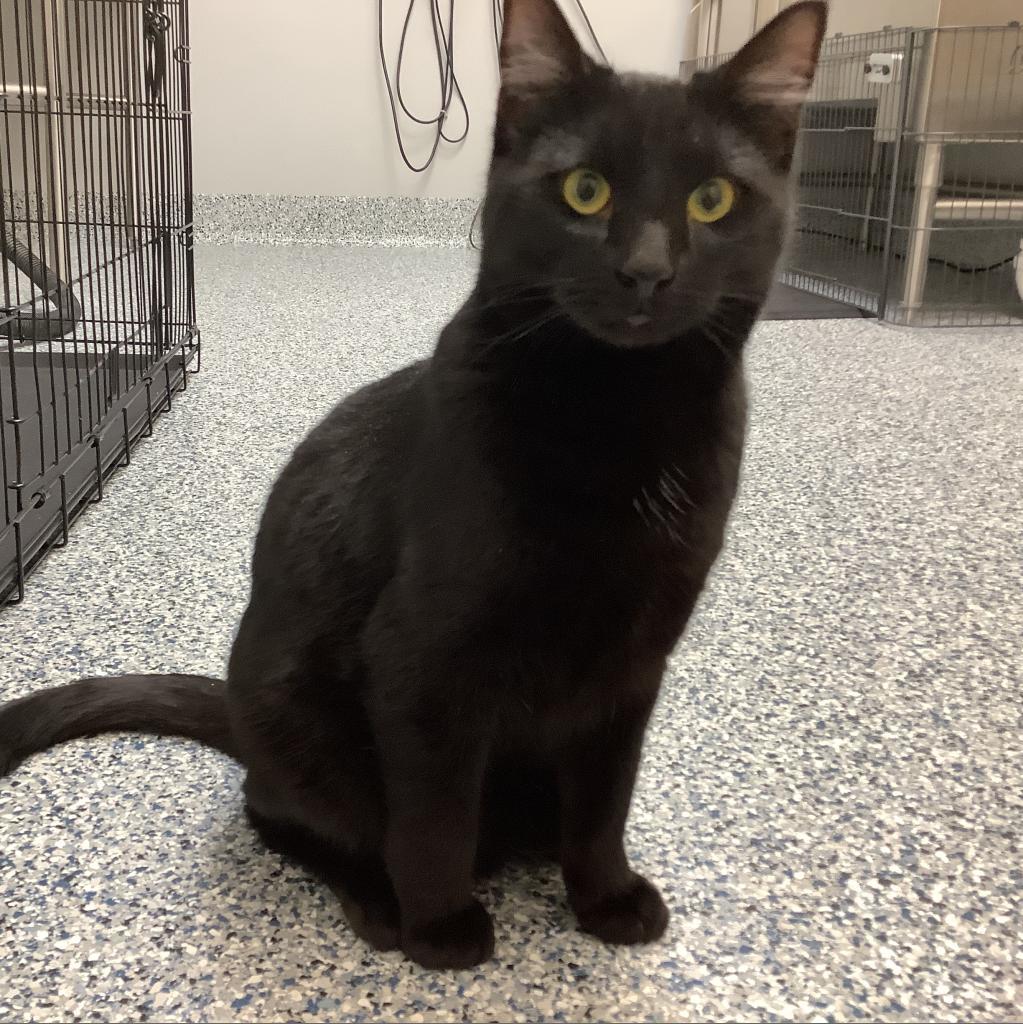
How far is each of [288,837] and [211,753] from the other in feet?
0.54

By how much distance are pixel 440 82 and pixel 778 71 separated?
10.9 feet

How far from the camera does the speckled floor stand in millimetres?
639

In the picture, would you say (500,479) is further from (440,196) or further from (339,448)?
(440,196)

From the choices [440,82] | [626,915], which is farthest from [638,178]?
Answer: [440,82]

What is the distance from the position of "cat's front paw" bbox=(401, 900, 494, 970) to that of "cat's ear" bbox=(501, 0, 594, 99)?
532 mm

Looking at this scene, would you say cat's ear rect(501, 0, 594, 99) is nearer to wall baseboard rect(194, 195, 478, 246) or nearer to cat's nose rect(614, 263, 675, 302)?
cat's nose rect(614, 263, 675, 302)

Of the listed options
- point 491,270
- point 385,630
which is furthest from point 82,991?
point 491,270

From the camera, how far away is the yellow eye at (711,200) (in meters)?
0.59

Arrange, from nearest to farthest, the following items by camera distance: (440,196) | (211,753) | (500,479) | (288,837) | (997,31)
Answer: (500,479), (288,837), (211,753), (997,31), (440,196)

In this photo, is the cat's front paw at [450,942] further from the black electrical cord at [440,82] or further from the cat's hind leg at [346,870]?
the black electrical cord at [440,82]

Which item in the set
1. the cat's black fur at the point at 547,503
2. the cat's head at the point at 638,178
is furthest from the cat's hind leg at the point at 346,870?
the cat's head at the point at 638,178

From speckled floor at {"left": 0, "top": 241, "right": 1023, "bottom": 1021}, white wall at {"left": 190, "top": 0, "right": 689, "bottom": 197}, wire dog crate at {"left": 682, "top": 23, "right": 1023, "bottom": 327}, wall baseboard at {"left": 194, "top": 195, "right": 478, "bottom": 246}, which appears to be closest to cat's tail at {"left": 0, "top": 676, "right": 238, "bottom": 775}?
speckled floor at {"left": 0, "top": 241, "right": 1023, "bottom": 1021}

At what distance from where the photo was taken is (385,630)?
624 millimetres

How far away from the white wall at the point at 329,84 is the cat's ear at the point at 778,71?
3.05 m
